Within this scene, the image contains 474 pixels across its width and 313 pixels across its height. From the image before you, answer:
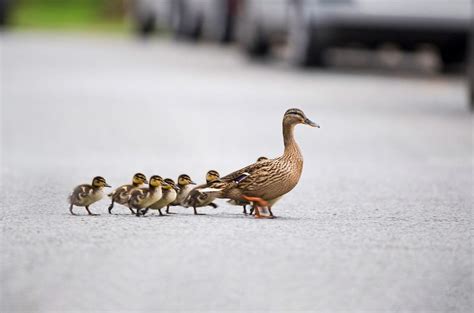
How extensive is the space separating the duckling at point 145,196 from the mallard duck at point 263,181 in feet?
0.76

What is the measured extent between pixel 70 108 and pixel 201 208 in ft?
25.3

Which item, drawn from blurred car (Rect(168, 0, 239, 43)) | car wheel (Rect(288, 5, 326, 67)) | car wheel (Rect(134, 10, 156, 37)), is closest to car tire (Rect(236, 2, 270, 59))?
car wheel (Rect(288, 5, 326, 67))

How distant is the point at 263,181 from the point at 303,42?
1269 cm

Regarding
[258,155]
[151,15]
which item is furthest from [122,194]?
[151,15]

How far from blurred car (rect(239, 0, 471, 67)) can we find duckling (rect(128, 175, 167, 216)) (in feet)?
36.3

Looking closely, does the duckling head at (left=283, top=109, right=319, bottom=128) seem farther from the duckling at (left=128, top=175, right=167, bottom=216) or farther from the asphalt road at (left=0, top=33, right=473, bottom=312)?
the duckling at (left=128, top=175, right=167, bottom=216)

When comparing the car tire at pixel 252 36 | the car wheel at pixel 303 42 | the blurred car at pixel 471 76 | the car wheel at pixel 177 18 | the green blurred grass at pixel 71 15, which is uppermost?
the green blurred grass at pixel 71 15

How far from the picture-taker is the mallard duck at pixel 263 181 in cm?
684

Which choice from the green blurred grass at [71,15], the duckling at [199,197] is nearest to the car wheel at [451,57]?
the duckling at [199,197]

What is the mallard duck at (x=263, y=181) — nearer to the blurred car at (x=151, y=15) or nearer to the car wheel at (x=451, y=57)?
the car wheel at (x=451, y=57)

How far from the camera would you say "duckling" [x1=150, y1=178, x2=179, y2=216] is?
6949mm

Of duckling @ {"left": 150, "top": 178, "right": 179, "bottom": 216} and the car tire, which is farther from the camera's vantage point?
the car tire

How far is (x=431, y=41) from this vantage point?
60.5 feet

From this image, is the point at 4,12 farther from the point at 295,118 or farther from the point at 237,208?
the point at 295,118
